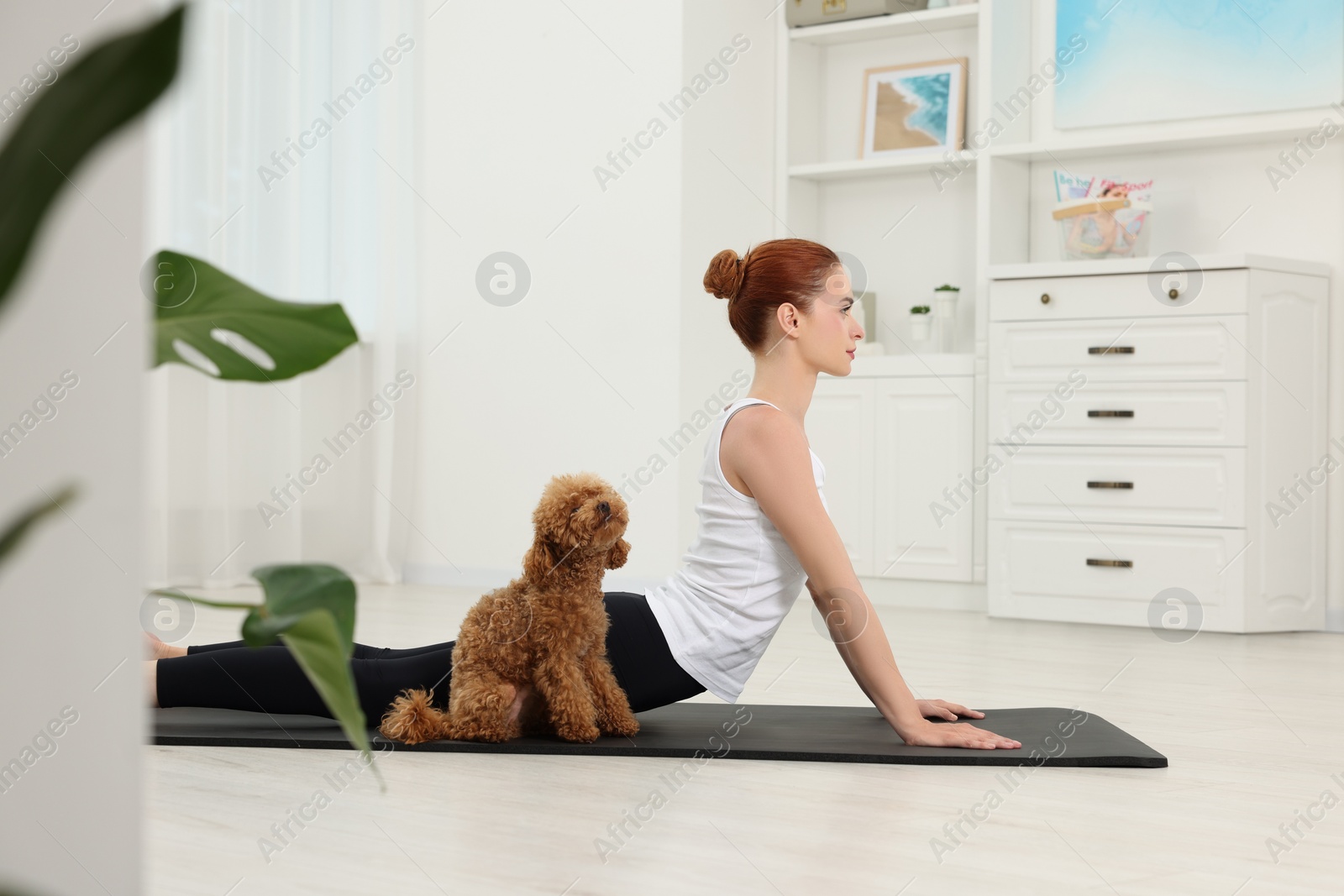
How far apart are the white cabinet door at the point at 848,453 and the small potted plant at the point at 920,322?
1.09 feet

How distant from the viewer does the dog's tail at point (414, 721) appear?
2.06m

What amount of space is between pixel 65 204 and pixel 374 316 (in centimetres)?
453

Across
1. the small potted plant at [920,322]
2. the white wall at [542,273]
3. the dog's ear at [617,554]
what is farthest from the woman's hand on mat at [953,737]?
the small potted plant at [920,322]

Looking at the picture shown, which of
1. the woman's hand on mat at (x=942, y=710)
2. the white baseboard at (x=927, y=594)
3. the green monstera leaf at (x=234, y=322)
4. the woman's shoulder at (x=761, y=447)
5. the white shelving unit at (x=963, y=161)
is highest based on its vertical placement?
the white shelving unit at (x=963, y=161)

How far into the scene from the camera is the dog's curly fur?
1961 millimetres

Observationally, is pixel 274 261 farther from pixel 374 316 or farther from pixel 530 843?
pixel 530 843

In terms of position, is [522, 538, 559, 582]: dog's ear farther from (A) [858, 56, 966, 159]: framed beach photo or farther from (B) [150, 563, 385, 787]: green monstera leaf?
(A) [858, 56, 966, 159]: framed beach photo

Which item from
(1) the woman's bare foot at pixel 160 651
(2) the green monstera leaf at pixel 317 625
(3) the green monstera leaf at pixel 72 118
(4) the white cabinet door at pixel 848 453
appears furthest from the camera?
(4) the white cabinet door at pixel 848 453

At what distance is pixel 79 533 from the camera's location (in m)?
0.62

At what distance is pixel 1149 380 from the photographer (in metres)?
3.93

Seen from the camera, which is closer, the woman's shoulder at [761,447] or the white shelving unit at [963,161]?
the woman's shoulder at [761,447]

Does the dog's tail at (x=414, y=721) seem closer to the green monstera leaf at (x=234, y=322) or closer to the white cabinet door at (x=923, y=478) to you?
the green monstera leaf at (x=234, y=322)

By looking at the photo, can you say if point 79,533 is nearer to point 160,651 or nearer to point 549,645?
point 549,645

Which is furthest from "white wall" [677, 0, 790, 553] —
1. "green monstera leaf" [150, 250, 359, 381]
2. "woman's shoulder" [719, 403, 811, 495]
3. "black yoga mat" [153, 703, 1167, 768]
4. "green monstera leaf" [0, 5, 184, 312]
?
"green monstera leaf" [0, 5, 184, 312]
